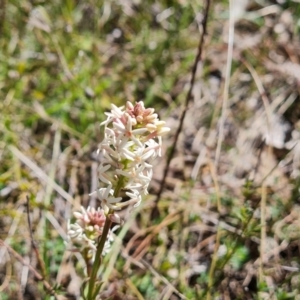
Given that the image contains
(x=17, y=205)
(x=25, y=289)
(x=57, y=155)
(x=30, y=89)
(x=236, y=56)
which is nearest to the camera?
(x=25, y=289)

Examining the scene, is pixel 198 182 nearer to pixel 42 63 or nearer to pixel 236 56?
pixel 236 56

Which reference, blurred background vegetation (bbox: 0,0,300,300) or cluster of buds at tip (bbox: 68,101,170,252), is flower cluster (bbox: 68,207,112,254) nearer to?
cluster of buds at tip (bbox: 68,101,170,252)

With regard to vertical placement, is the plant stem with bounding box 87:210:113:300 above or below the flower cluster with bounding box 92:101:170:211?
below

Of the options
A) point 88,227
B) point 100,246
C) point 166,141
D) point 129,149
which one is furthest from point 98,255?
point 166,141

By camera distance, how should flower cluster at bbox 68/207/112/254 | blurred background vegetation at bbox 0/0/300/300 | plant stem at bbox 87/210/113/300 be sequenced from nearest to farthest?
plant stem at bbox 87/210/113/300
flower cluster at bbox 68/207/112/254
blurred background vegetation at bbox 0/0/300/300

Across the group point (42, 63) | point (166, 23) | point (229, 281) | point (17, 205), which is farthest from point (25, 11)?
point (229, 281)

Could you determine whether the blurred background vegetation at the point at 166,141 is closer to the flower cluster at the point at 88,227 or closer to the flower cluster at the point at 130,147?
the flower cluster at the point at 88,227

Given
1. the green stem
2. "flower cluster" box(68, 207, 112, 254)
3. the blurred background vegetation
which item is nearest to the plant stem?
the green stem
